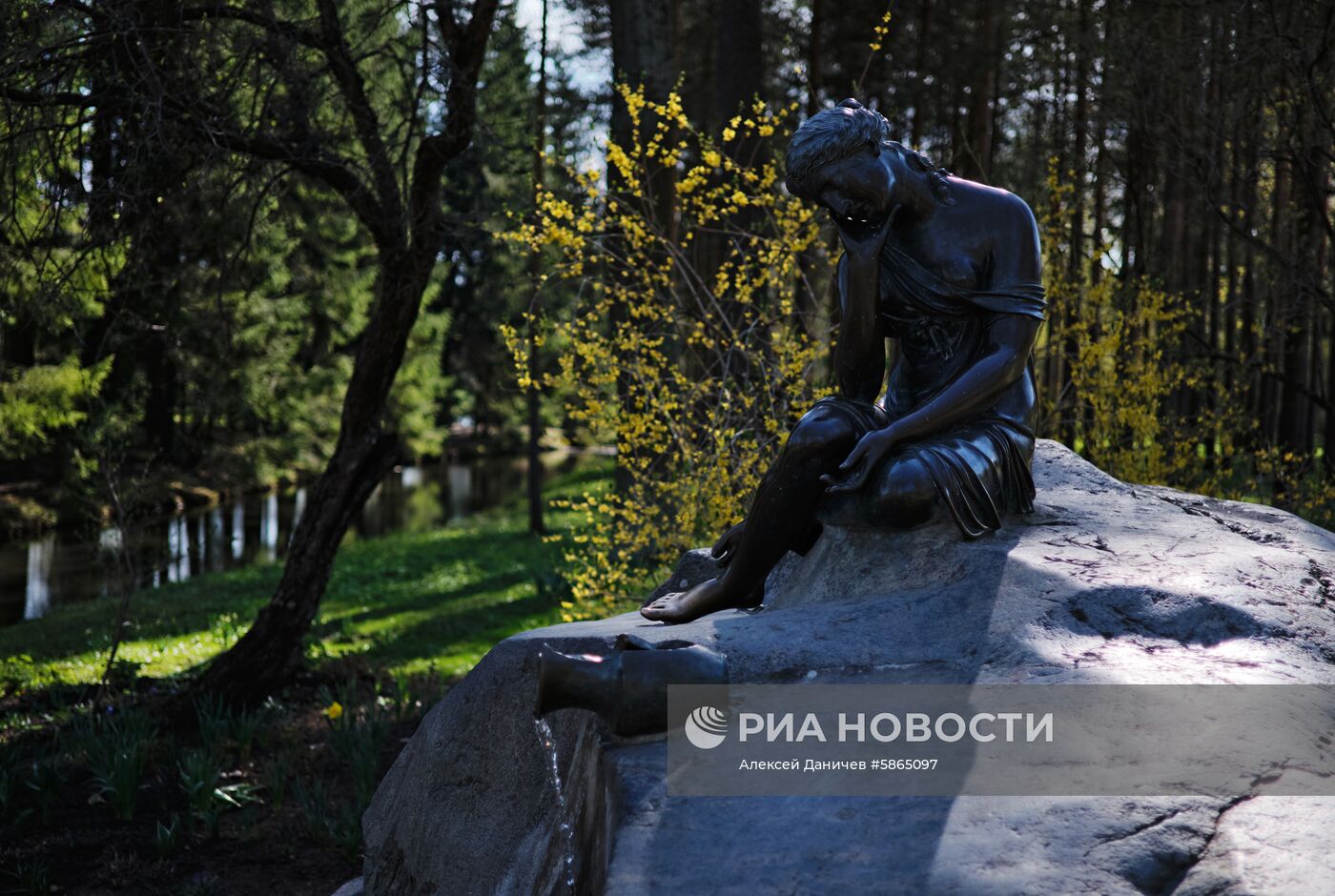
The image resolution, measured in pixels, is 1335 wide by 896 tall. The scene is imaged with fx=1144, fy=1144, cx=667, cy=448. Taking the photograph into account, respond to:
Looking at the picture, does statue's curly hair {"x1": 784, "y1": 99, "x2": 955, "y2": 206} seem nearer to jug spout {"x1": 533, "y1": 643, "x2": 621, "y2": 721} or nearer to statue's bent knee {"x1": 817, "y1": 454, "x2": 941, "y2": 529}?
statue's bent knee {"x1": 817, "y1": 454, "x2": 941, "y2": 529}

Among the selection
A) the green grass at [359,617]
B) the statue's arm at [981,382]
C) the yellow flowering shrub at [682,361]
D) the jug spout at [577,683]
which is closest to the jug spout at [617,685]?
the jug spout at [577,683]

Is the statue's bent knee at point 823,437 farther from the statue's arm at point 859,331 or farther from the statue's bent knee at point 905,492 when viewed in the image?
the statue's arm at point 859,331

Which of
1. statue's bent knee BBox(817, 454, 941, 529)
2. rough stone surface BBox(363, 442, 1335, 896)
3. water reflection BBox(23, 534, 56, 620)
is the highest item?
statue's bent knee BBox(817, 454, 941, 529)

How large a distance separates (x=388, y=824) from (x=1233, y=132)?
679cm

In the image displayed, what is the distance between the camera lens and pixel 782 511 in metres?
3.54

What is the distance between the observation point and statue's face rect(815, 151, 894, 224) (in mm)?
3422

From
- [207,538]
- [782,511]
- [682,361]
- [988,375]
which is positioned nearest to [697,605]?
[782,511]

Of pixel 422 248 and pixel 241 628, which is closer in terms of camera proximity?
pixel 422 248

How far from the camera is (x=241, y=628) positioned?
9203 mm

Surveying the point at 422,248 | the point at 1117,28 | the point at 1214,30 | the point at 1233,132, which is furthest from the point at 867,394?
the point at 1117,28

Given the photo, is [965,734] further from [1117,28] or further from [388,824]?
[1117,28]

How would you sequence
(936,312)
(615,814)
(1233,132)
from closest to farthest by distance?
(615,814) < (936,312) < (1233,132)

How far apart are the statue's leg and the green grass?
3025mm

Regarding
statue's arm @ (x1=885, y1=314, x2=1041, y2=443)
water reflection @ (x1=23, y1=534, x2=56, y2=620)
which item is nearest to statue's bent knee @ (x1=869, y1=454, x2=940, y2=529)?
statue's arm @ (x1=885, y1=314, x2=1041, y2=443)
